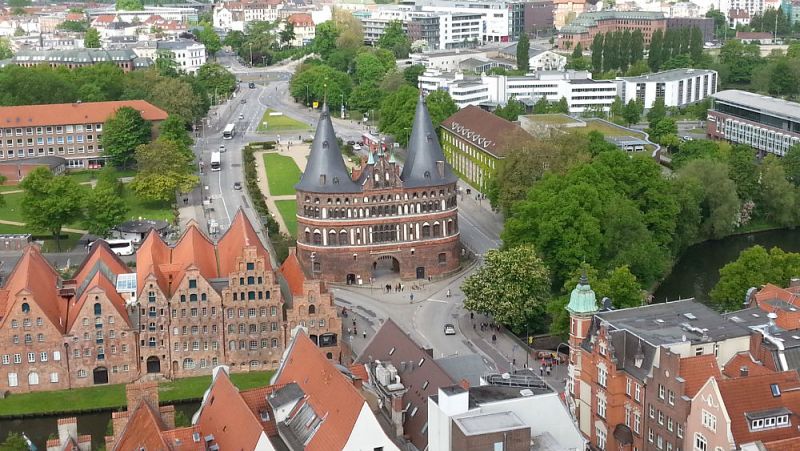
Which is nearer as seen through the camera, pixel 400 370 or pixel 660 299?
pixel 400 370

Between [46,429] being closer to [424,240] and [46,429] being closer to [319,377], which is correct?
[319,377]

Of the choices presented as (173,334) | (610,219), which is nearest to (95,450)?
(173,334)

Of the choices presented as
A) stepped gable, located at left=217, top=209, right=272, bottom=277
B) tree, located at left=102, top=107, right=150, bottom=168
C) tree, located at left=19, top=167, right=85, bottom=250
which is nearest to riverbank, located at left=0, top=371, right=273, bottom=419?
stepped gable, located at left=217, top=209, right=272, bottom=277

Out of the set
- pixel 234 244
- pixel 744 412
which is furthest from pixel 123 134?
pixel 744 412

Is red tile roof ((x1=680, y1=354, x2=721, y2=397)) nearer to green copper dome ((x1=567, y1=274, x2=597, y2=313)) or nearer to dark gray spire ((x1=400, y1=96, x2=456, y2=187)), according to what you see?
green copper dome ((x1=567, y1=274, x2=597, y2=313))

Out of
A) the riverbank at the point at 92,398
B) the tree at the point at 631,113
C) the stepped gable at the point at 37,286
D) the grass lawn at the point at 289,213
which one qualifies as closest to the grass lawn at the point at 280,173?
the grass lawn at the point at 289,213

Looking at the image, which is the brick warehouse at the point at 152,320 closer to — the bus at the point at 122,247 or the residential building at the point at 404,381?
the residential building at the point at 404,381
